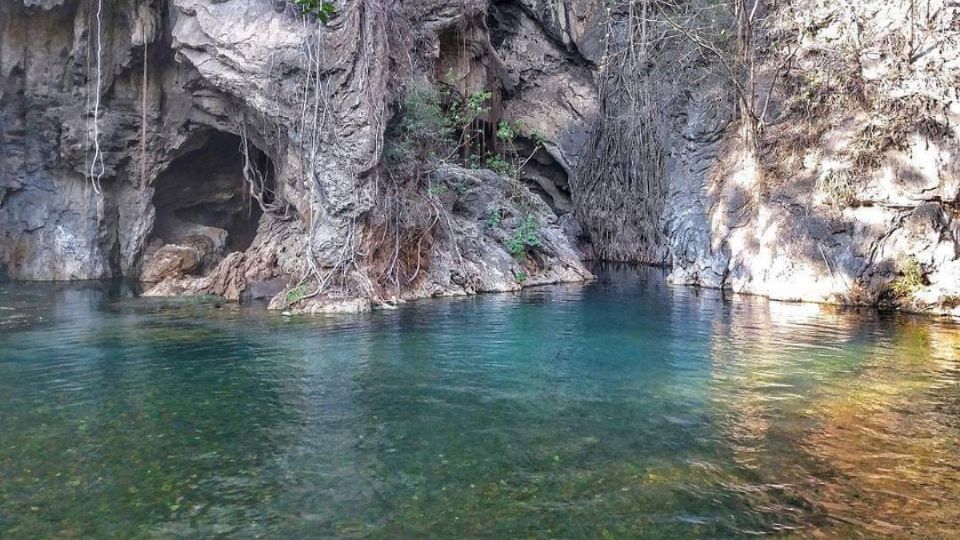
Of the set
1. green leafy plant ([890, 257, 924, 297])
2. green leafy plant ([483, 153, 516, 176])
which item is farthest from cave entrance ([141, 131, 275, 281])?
green leafy plant ([890, 257, 924, 297])

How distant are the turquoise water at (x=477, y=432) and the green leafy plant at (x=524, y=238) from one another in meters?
7.60

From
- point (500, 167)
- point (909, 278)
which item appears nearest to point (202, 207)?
point (500, 167)

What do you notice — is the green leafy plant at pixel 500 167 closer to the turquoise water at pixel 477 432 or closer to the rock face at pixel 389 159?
the rock face at pixel 389 159

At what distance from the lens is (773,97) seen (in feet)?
51.2

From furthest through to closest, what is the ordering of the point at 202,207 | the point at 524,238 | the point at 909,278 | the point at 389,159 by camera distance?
1. the point at 202,207
2. the point at 524,238
3. the point at 389,159
4. the point at 909,278

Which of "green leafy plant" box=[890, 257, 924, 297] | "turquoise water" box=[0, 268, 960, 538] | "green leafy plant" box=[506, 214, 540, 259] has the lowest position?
"turquoise water" box=[0, 268, 960, 538]

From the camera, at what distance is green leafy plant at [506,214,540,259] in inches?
663

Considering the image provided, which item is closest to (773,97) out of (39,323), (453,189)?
(453,189)

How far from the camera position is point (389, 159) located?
13594 mm

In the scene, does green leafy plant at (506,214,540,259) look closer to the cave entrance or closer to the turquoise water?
the cave entrance

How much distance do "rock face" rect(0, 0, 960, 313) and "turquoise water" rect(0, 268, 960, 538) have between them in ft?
12.2

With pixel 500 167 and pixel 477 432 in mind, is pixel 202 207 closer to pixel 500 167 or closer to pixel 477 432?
pixel 500 167

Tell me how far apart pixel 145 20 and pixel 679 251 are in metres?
15.0

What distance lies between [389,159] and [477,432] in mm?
9719
